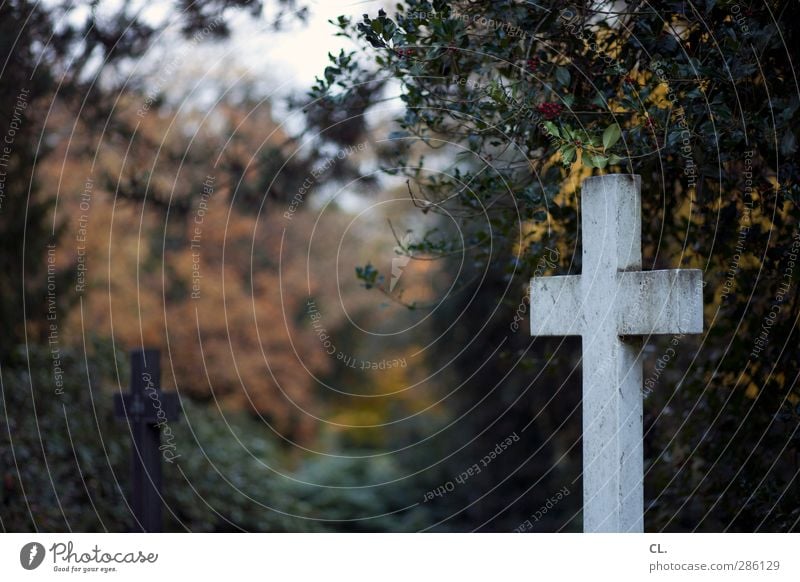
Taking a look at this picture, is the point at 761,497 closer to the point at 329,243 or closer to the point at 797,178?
the point at 797,178

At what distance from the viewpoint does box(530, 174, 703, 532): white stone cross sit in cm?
264

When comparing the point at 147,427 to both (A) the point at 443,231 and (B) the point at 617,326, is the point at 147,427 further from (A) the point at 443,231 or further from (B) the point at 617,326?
(A) the point at 443,231

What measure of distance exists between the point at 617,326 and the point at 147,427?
3.27m

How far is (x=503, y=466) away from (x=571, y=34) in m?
9.87

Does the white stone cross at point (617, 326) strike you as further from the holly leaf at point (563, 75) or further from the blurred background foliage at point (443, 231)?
the holly leaf at point (563, 75)

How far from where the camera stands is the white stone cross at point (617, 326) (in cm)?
264

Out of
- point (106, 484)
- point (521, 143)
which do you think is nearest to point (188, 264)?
point (106, 484)
